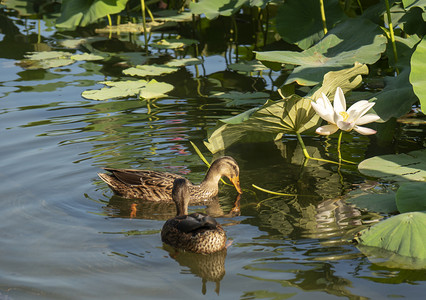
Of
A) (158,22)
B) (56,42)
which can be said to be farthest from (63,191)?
(158,22)

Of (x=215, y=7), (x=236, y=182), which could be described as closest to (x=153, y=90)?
(x=215, y=7)

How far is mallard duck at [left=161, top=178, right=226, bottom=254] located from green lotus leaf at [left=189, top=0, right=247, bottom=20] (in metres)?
5.63

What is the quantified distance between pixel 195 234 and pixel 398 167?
85.7 inches

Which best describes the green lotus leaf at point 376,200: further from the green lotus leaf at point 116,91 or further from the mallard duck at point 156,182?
the green lotus leaf at point 116,91

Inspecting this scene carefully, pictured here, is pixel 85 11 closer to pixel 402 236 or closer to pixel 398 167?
pixel 398 167

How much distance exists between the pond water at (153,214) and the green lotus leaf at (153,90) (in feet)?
0.63

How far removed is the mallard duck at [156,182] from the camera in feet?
21.7

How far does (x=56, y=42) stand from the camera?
13.4m

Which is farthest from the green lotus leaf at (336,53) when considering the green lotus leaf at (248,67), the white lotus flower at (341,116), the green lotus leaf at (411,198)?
the green lotus leaf at (248,67)

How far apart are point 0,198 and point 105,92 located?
303 centimetres

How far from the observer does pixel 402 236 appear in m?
4.88

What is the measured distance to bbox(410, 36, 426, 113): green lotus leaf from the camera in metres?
6.00

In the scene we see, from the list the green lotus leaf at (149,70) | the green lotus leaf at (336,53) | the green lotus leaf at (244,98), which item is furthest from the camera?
the green lotus leaf at (149,70)

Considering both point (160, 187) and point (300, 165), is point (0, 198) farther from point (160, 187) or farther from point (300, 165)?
point (300, 165)
